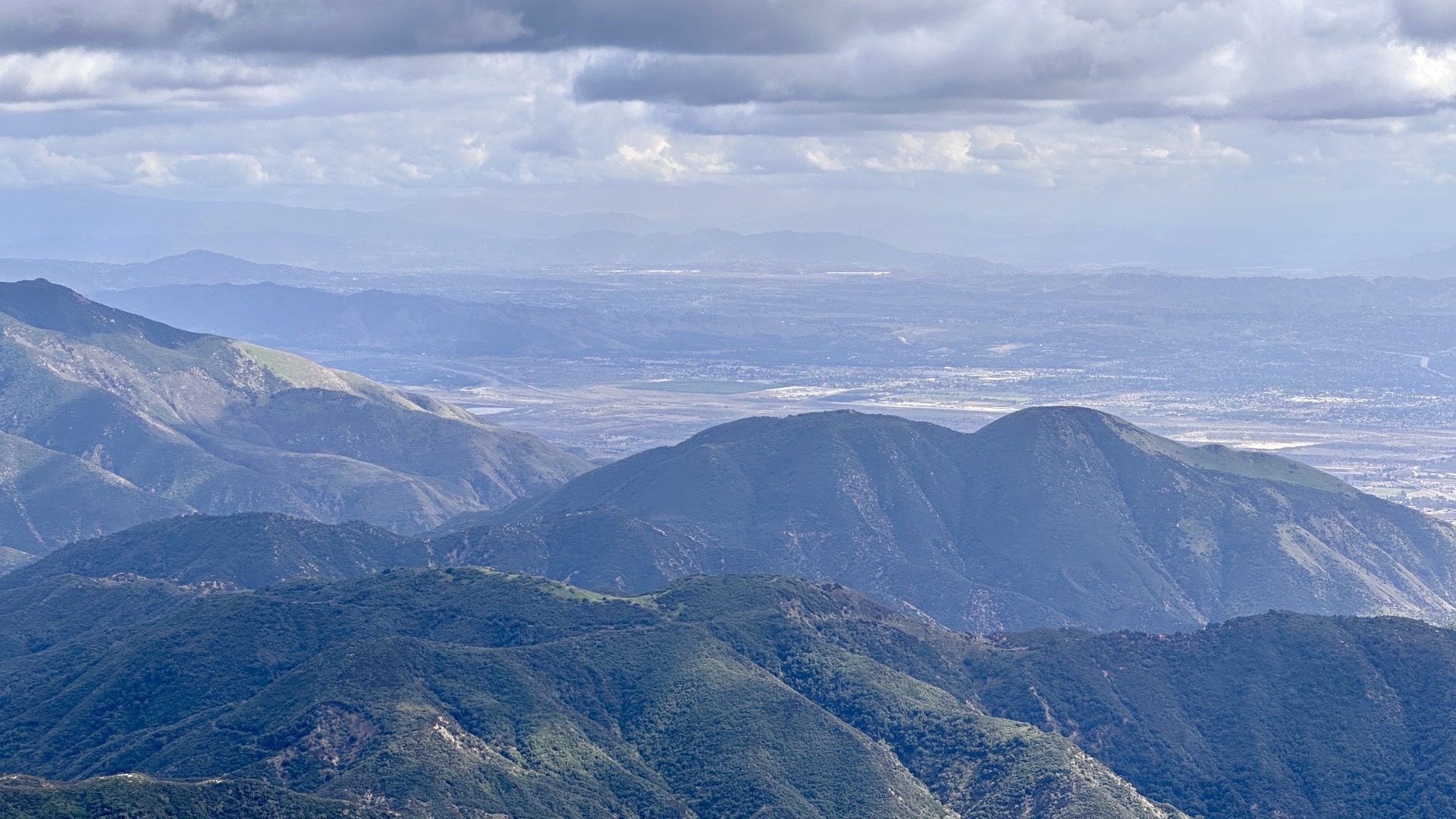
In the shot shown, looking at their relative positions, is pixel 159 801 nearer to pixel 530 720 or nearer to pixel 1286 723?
pixel 530 720

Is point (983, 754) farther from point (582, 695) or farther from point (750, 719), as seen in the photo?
point (582, 695)

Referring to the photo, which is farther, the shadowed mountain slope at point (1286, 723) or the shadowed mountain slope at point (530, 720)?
the shadowed mountain slope at point (1286, 723)

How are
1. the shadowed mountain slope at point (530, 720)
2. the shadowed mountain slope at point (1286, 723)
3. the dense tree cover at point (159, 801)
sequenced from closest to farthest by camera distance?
the dense tree cover at point (159, 801)
the shadowed mountain slope at point (530, 720)
the shadowed mountain slope at point (1286, 723)

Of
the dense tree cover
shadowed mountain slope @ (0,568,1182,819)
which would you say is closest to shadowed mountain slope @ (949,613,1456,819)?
shadowed mountain slope @ (0,568,1182,819)

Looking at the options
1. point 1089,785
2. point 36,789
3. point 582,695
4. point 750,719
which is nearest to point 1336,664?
point 1089,785

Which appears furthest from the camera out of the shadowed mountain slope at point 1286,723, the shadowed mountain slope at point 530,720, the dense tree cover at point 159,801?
the shadowed mountain slope at point 1286,723

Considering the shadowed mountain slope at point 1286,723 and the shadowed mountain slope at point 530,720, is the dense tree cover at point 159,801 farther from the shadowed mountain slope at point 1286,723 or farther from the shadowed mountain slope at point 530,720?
the shadowed mountain slope at point 1286,723

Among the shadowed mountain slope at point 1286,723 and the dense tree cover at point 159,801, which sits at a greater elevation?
the dense tree cover at point 159,801

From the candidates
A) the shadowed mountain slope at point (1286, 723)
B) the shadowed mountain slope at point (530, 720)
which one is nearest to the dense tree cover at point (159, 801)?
the shadowed mountain slope at point (530, 720)

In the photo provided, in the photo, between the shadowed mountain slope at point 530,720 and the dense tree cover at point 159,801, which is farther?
the shadowed mountain slope at point 530,720
